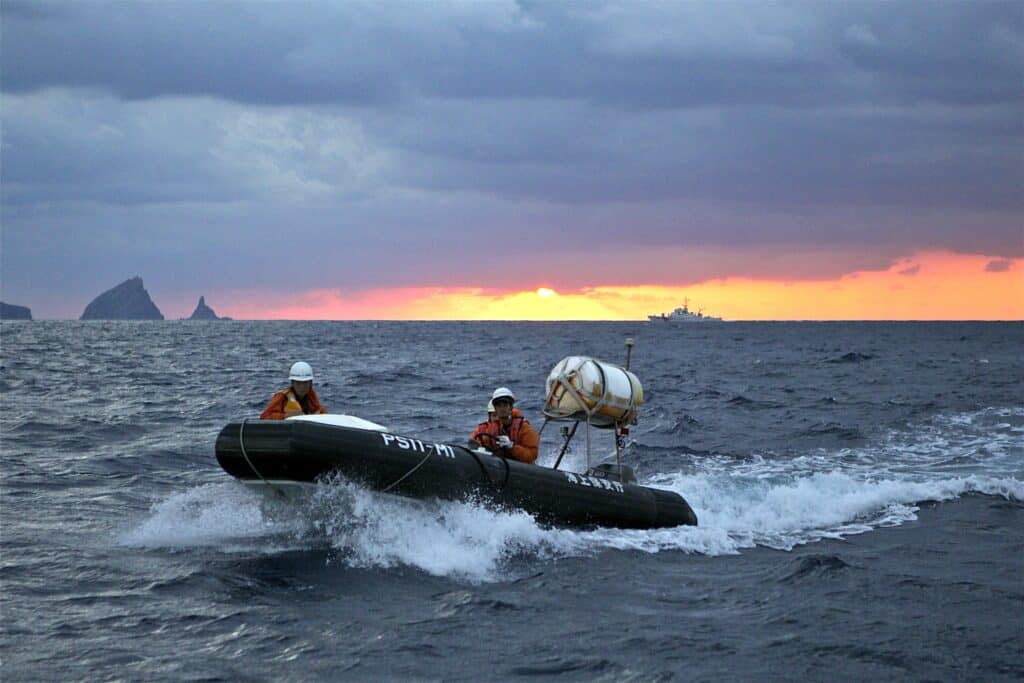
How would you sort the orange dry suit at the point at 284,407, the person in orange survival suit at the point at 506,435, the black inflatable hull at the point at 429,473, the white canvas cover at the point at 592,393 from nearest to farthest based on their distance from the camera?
the black inflatable hull at the point at 429,473 → the orange dry suit at the point at 284,407 → the person in orange survival suit at the point at 506,435 → the white canvas cover at the point at 592,393

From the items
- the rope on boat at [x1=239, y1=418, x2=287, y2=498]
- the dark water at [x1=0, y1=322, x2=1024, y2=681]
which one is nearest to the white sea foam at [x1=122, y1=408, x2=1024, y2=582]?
the dark water at [x1=0, y1=322, x2=1024, y2=681]

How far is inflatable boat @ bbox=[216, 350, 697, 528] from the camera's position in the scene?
8.46 metres

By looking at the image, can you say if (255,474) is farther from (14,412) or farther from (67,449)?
(14,412)

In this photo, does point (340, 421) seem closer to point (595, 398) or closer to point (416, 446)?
point (416, 446)

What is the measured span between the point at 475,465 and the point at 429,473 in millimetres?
536

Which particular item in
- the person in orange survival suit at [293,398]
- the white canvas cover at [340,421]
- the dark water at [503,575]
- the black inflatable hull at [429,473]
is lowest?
the dark water at [503,575]

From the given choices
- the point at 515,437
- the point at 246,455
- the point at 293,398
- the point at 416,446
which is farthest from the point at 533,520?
the point at 246,455

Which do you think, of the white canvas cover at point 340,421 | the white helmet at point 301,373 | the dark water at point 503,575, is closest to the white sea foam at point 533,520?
the dark water at point 503,575

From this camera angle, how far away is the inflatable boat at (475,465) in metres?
8.46

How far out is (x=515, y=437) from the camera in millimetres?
10453

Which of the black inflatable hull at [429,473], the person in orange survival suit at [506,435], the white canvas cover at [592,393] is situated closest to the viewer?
the black inflatable hull at [429,473]

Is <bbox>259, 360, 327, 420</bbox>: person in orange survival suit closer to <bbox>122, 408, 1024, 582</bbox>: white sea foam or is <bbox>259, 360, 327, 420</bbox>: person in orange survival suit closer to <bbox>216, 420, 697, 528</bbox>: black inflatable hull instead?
<bbox>216, 420, 697, 528</bbox>: black inflatable hull

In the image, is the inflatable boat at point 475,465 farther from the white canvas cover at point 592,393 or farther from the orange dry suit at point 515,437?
the orange dry suit at point 515,437

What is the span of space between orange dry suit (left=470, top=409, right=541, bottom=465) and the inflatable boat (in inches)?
16.9
